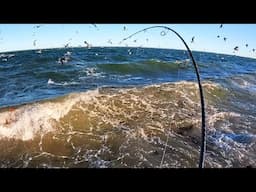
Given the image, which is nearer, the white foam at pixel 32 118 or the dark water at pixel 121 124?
the dark water at pixel 121 124

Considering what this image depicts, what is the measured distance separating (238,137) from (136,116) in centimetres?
214

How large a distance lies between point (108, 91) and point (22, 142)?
4076 millimetres

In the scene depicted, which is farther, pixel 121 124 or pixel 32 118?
pixel 32 118

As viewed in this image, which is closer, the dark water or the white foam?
the dark water
